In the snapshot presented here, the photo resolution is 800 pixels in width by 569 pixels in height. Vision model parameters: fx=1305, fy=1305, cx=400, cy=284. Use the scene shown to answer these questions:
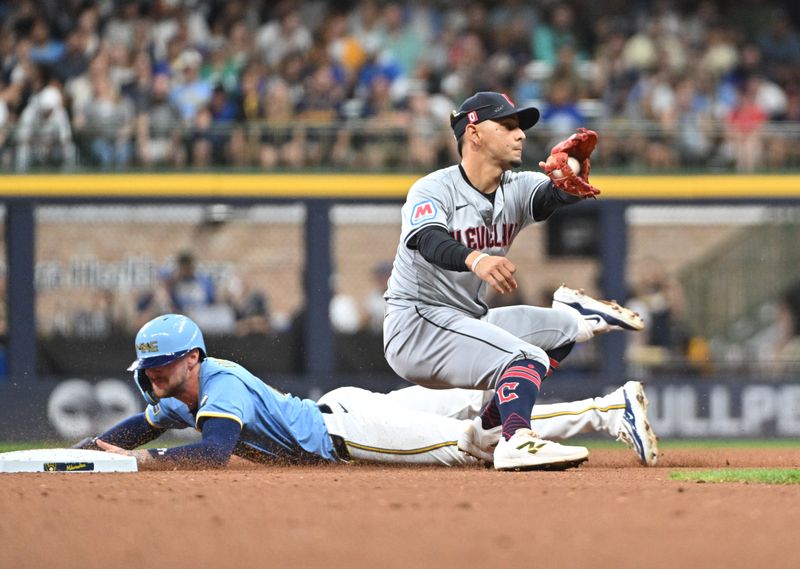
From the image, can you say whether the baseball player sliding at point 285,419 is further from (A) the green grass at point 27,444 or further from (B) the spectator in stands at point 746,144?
(B) the spectator in stands at point 746,144

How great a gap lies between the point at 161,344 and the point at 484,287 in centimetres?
182

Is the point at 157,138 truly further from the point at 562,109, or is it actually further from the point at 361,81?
the point at 562,109

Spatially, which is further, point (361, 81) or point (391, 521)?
point (361, 81)

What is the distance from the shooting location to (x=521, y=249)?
1462 centimetres

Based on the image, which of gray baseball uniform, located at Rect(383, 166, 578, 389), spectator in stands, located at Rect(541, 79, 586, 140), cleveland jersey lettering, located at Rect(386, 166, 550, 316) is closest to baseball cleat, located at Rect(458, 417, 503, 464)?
gray baseball uniform, located at Rect(383, 166, 578, 389)

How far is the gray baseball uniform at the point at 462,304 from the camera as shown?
6.63 meters

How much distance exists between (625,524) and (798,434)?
9.75 metres

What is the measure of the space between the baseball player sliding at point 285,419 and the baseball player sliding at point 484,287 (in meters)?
0.28

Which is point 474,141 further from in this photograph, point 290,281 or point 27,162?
point 27,162

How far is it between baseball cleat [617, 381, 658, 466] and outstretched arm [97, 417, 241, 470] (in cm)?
213

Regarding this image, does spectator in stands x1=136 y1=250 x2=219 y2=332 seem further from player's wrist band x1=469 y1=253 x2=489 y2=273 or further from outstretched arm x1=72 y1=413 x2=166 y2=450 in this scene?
player's wrist band x1=469 y1=253 x2=489 y2=273

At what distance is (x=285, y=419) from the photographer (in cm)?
688

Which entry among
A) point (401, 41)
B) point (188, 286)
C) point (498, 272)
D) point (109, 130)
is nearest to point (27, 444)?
point (188, 286)

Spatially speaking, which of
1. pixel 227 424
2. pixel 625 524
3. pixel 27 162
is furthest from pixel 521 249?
pixel 625 524
